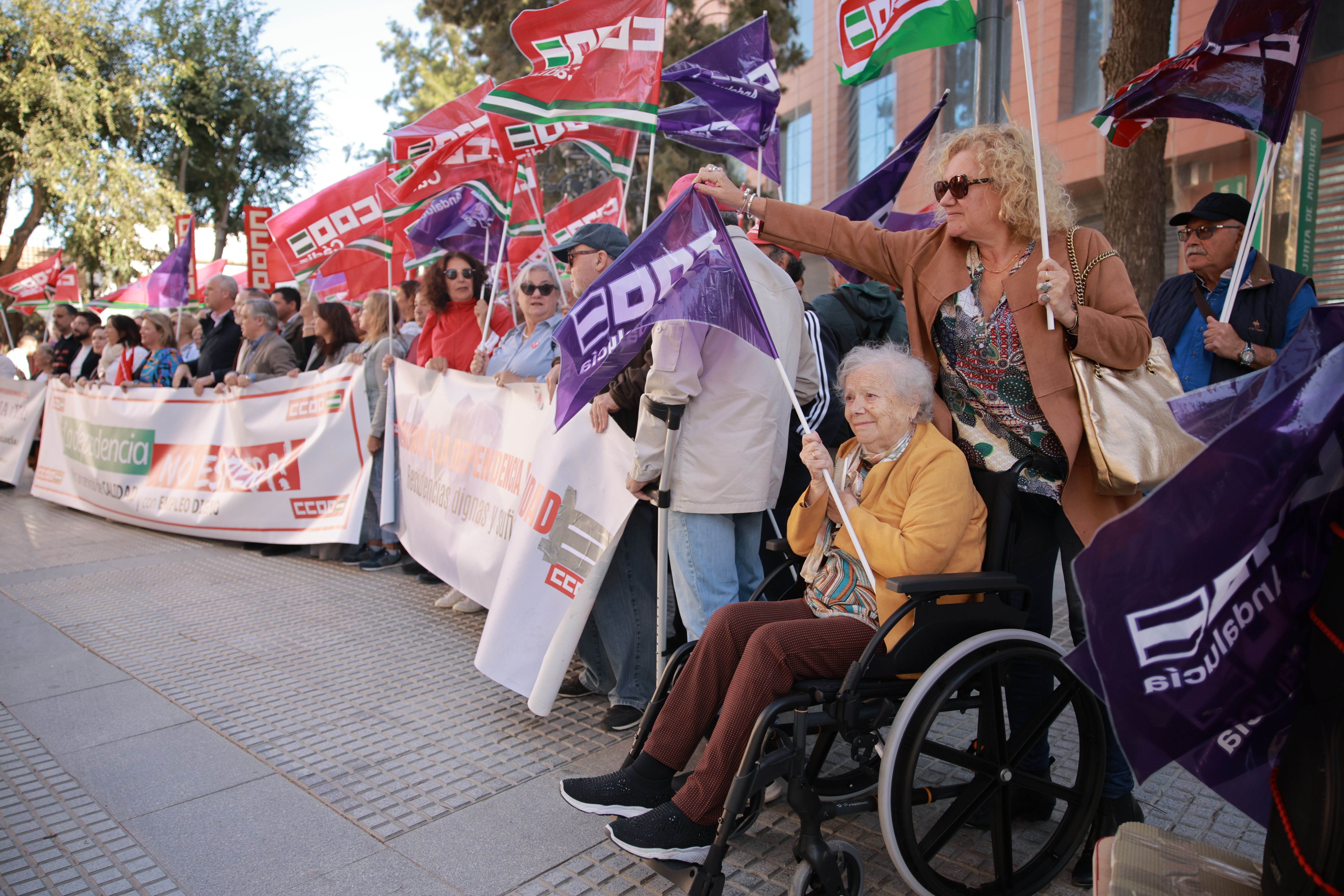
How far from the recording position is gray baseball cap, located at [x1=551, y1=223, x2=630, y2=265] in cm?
388

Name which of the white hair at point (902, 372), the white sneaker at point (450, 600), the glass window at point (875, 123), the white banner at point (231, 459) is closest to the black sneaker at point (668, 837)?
the white hair at point (902, 372)

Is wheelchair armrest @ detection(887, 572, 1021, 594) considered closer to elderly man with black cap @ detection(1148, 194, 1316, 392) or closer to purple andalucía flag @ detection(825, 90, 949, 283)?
elderly man with black cap @ detection(1148, 194, 1316, 392)

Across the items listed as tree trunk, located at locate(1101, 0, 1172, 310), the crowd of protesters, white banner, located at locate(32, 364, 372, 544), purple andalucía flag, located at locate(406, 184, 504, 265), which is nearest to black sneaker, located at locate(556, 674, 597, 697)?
the crowd of protesters

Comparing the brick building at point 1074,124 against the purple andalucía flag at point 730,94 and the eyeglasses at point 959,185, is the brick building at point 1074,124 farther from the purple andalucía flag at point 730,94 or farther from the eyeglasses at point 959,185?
the purple andalucía flag at point 730,94

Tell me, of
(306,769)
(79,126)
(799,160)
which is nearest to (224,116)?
(79,126)

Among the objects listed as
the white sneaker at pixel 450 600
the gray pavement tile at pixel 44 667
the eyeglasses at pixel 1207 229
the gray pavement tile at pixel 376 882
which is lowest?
the white sneaker at pixel 450 600

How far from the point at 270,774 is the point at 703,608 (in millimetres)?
1673

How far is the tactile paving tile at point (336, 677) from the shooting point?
10.8 feet

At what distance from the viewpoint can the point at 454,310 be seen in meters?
5.95

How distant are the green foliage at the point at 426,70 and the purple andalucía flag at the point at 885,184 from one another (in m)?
25.6

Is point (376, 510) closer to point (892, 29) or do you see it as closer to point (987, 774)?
point (892, 29)

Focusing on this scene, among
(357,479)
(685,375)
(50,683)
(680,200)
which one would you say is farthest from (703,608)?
(357,479)

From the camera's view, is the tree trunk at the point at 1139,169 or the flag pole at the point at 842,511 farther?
→ the tree trunk at the point at 1139,169

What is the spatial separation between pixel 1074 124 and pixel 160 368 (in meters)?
11.5
